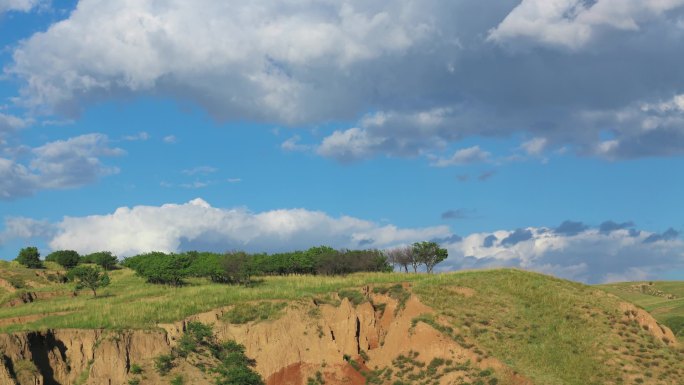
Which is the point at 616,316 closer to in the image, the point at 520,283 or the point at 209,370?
the point at 520,283

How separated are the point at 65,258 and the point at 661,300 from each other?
367 ft

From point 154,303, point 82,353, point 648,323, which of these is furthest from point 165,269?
point 648,323

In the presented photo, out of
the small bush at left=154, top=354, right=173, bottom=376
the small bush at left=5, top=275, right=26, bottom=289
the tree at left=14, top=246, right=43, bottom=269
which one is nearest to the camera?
the small bush at left=154, top=354, right=173, bottom=376

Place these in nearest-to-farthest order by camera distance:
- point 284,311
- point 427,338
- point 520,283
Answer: point 427,338 < point 284,311 < point 520,283

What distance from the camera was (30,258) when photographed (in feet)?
375

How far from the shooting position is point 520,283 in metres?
71.6

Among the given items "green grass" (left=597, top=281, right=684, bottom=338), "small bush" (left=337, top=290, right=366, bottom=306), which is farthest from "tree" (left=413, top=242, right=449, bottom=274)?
"small bush" (left=337, top=290, right=366, bottom=306)

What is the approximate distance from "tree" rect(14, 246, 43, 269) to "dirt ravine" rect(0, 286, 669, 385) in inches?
2573

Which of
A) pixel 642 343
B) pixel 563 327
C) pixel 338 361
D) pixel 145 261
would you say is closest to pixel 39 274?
pixel 145 261

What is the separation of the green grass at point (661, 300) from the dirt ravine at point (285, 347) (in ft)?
118

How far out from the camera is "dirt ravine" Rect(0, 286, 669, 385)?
→ 5244 cm

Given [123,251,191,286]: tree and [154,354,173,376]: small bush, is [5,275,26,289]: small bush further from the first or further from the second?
[154,354,173,376]: small bush

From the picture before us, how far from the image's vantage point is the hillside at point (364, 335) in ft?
177

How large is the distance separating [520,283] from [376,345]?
18.2 meters
